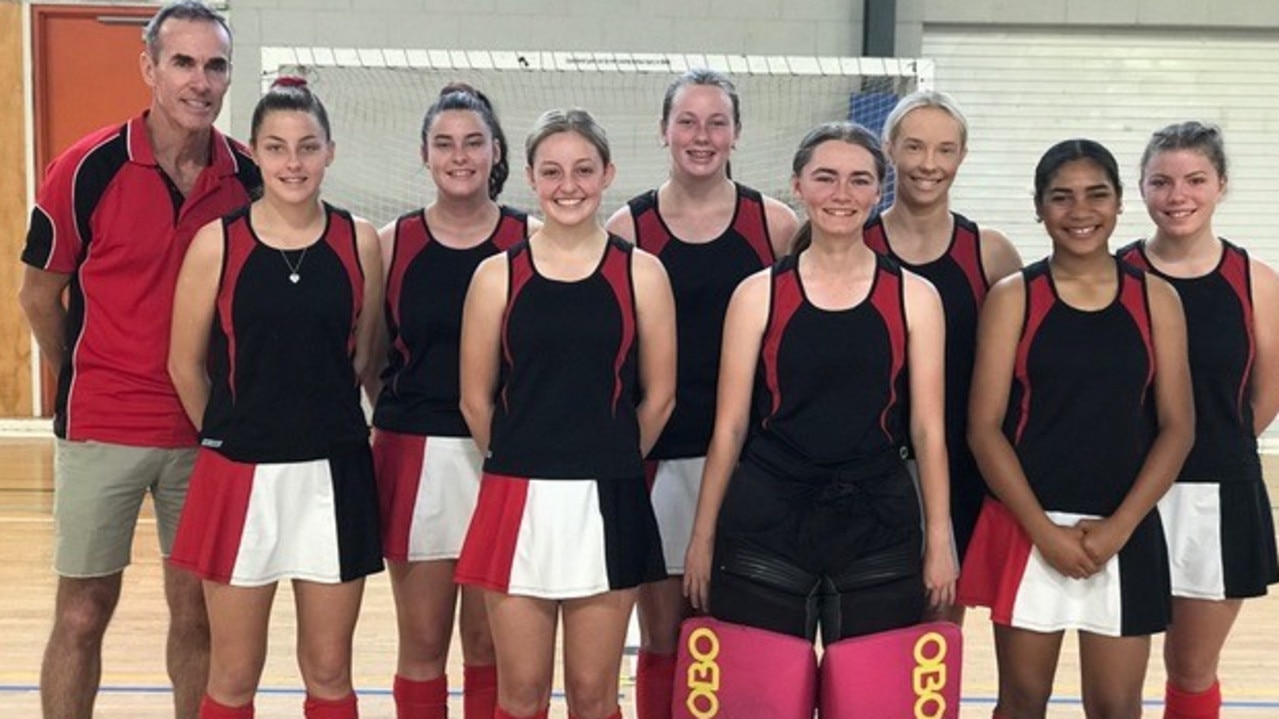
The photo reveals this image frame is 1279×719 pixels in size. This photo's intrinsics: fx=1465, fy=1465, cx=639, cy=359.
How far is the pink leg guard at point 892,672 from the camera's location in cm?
260

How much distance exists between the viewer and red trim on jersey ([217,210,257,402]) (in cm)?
266

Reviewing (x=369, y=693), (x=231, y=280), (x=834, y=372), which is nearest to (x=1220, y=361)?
(x=834, y=372)

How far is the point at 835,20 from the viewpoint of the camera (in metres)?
7.71

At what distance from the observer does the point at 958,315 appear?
2.85m

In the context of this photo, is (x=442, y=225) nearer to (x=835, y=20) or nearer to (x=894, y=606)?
(x=894, y=606)

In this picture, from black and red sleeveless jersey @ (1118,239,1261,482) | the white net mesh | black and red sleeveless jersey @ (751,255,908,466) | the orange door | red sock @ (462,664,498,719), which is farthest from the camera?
the orange door

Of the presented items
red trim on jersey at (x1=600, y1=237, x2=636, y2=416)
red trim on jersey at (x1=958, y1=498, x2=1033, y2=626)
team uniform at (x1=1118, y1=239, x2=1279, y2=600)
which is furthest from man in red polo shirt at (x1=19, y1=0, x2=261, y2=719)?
team uniform at (x1=1118, y1=239, x2=1279, y2=600)

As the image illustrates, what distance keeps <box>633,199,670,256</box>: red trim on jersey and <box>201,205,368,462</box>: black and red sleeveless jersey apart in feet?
2.06

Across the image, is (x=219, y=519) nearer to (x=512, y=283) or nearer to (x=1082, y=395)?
(x=512, y=283)

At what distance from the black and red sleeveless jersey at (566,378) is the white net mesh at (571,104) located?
3974 millimetres

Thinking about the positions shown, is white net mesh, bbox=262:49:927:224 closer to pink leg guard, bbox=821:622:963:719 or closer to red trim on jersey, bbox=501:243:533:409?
red trim on jersey, bbox=501:243:533:409

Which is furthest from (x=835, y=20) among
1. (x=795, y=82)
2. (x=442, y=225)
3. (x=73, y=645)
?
(x=73, y=645)

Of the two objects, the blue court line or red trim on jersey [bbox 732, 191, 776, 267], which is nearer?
red trim on jersey [bbox 732, 191, 776, 267]

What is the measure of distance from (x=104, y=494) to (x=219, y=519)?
449 millimetres
